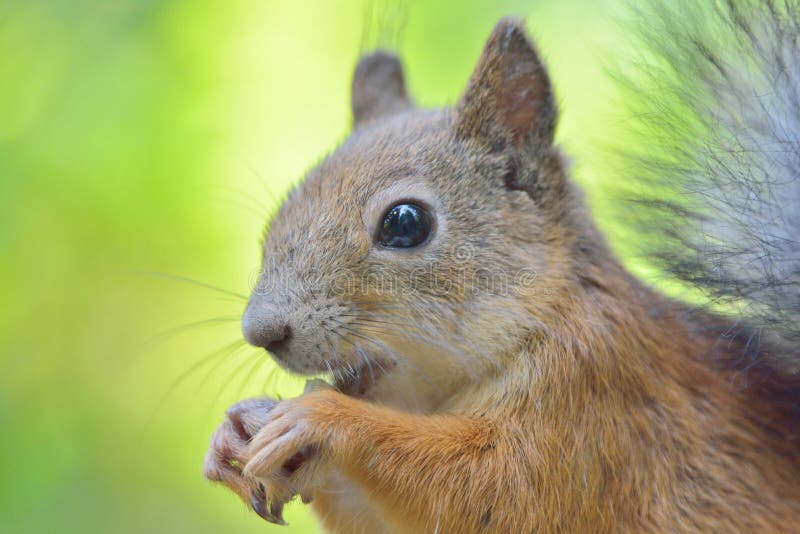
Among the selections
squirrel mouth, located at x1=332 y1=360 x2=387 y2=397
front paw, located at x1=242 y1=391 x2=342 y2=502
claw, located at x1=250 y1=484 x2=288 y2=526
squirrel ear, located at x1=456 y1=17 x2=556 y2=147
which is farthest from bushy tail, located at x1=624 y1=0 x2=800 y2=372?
claw, located at x1=250 y1=484 x2=288 y2=526

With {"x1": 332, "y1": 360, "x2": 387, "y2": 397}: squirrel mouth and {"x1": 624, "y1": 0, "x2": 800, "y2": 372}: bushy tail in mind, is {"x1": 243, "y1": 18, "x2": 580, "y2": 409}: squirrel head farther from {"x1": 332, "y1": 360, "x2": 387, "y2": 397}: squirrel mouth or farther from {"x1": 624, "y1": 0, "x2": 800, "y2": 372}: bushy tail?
{"x1": 624, "y1": 0, "x2": 800, "y2": 372}: bushy tail

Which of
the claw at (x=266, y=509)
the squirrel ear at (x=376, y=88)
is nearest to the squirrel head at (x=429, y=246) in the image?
the claw at (x=266, y=509)

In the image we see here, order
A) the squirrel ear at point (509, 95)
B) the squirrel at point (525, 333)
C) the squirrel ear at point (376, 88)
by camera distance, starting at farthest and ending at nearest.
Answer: the squirrel ear at point (376, 88)
the squirrel ear at point (509, 95)
the squirrel at point (525, 333)

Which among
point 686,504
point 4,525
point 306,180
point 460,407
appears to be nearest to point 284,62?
point 306,180

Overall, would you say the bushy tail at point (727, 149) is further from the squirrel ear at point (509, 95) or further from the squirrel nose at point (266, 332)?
the squirrel nose at point (266, 332)

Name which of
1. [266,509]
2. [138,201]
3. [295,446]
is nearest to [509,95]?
[295,446]

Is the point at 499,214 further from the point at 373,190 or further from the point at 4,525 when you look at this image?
the point at 4,525
